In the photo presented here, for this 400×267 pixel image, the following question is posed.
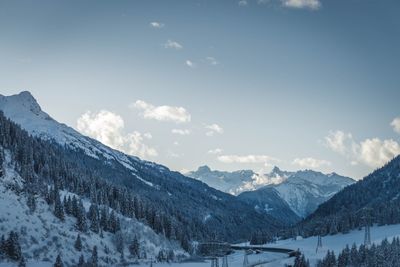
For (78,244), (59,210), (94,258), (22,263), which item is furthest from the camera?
(59,210)

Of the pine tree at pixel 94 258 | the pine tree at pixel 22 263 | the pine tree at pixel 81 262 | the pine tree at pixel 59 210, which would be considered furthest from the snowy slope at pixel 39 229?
the pine tree at pixel 81 262

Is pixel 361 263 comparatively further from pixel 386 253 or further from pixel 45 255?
pixel 45 255

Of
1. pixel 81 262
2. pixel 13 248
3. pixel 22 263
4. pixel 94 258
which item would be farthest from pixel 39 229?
pixel 22 263

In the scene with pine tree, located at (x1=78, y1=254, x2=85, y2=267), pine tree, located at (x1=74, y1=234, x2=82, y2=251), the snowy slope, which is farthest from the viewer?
pine tree, located at (x1=74, y1=234, x2=82, y2=251)

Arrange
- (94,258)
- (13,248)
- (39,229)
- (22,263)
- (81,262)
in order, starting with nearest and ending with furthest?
1. (22,263)
2. (13,248)
3. (81,262)
4. (94,258)
5. (39,229)

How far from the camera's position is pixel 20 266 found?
6043 inches

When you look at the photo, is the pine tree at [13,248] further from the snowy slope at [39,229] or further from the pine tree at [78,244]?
the pine tree at [78,244]

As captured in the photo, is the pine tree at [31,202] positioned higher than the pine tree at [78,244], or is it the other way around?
the pine tree at [31,202]

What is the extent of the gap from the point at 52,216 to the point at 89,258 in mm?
21806

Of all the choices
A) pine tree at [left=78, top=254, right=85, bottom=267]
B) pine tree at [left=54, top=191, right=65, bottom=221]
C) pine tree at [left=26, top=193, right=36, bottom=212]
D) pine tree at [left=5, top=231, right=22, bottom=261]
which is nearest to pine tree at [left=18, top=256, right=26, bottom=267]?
pine tree at [left=5, top=231, right=22, bottom=261]

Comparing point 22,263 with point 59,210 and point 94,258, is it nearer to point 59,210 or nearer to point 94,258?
point 94,258

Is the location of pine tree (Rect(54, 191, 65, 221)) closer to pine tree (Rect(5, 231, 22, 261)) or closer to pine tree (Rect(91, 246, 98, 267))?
pine tree (Rect(91, 246, 98, 267))

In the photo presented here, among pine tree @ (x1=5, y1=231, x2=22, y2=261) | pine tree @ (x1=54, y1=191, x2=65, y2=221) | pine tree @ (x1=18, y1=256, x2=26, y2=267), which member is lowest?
pine tree @ (x1=18, y1=256, x2=26, y2=267)

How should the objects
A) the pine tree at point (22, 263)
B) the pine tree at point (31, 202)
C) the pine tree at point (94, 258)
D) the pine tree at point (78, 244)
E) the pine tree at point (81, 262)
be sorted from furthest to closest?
the pine tree at point (31, 202), the pine tree at point (78, 244), the pine tree at point (94, 258), the pine tree at point (81, 262), the pine tree at point (22, 263)
